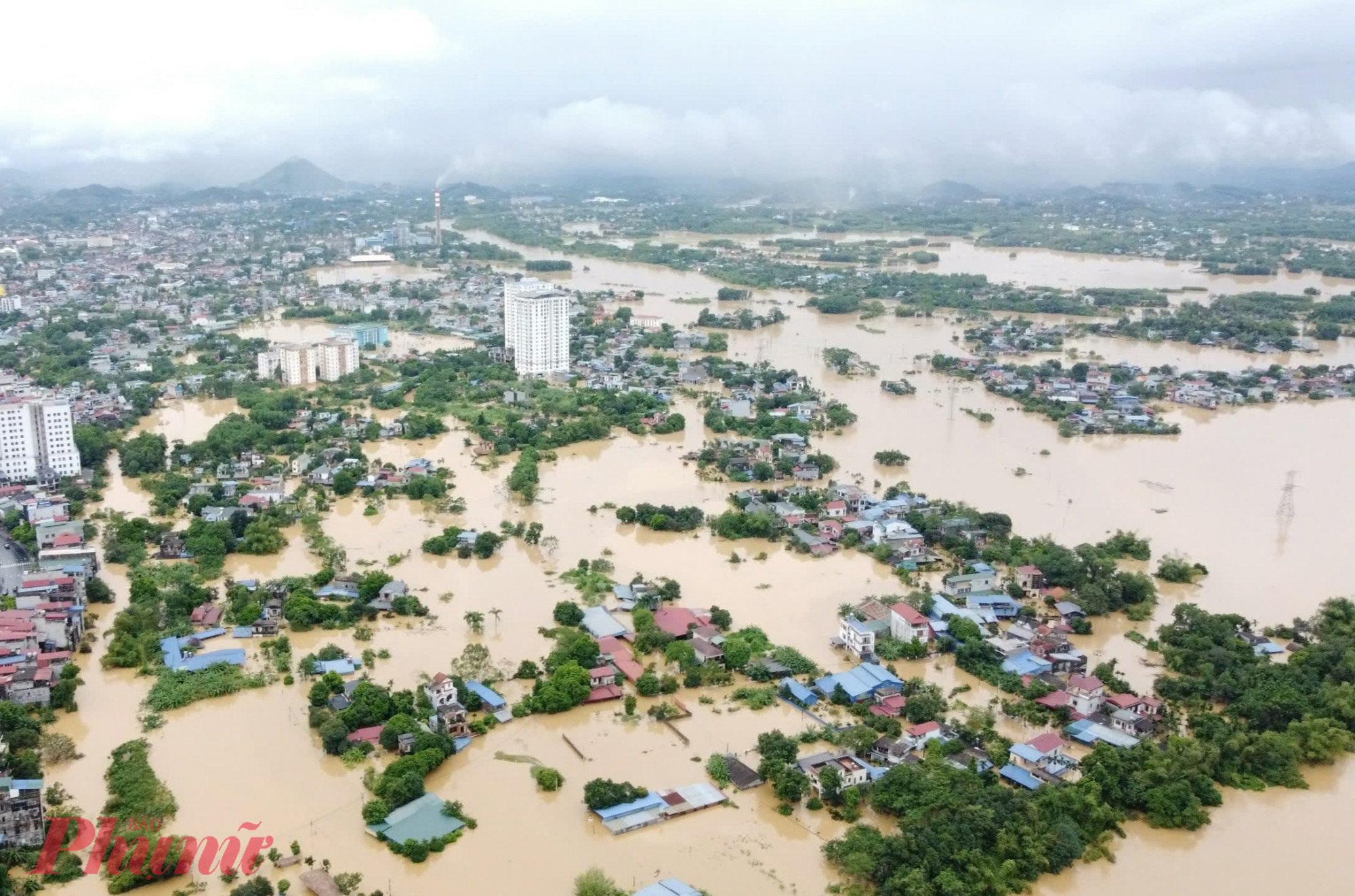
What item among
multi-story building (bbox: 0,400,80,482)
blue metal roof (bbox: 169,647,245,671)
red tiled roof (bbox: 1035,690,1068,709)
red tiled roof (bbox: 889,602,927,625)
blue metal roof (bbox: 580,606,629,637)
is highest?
multi-story building (bbox: 0,400,80,482)

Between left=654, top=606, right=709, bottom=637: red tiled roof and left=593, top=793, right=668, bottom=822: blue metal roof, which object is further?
left=654, top=606, right=709, bottom=637: red tiled roof

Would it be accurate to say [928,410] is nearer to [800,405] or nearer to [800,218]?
[800,405]

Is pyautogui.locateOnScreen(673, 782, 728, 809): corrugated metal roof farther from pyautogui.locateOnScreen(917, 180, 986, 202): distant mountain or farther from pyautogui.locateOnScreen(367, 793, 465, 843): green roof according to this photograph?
pyautogui.locateOnScreen(917, 180, 986, 202): distant mountain

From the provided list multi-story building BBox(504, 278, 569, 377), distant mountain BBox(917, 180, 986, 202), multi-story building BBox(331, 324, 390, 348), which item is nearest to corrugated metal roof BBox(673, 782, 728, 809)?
multi-story building BBox(504, 278, 569, 377)

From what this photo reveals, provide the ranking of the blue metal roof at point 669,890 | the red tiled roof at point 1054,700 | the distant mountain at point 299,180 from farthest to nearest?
1. the distant mountain at point 299,180
2. the red tiled roof at point 1054,700
3. the blue metal roof at point 669,890

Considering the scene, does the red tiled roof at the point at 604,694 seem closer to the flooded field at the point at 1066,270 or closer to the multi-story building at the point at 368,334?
the multi-story building at the point at 368,334

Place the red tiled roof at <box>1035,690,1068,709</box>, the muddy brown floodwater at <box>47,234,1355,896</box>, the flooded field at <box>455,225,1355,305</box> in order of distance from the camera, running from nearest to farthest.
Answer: the muddy brown floodwater at <box>47,234,1355,896</box> → the red tiled roof at <box>1035,690,1068,709</box> → the flooded field at <box>455,225,1355,305</box>

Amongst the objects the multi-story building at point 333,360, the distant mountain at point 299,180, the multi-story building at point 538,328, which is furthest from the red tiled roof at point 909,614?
the distant mountain at point 299,180
